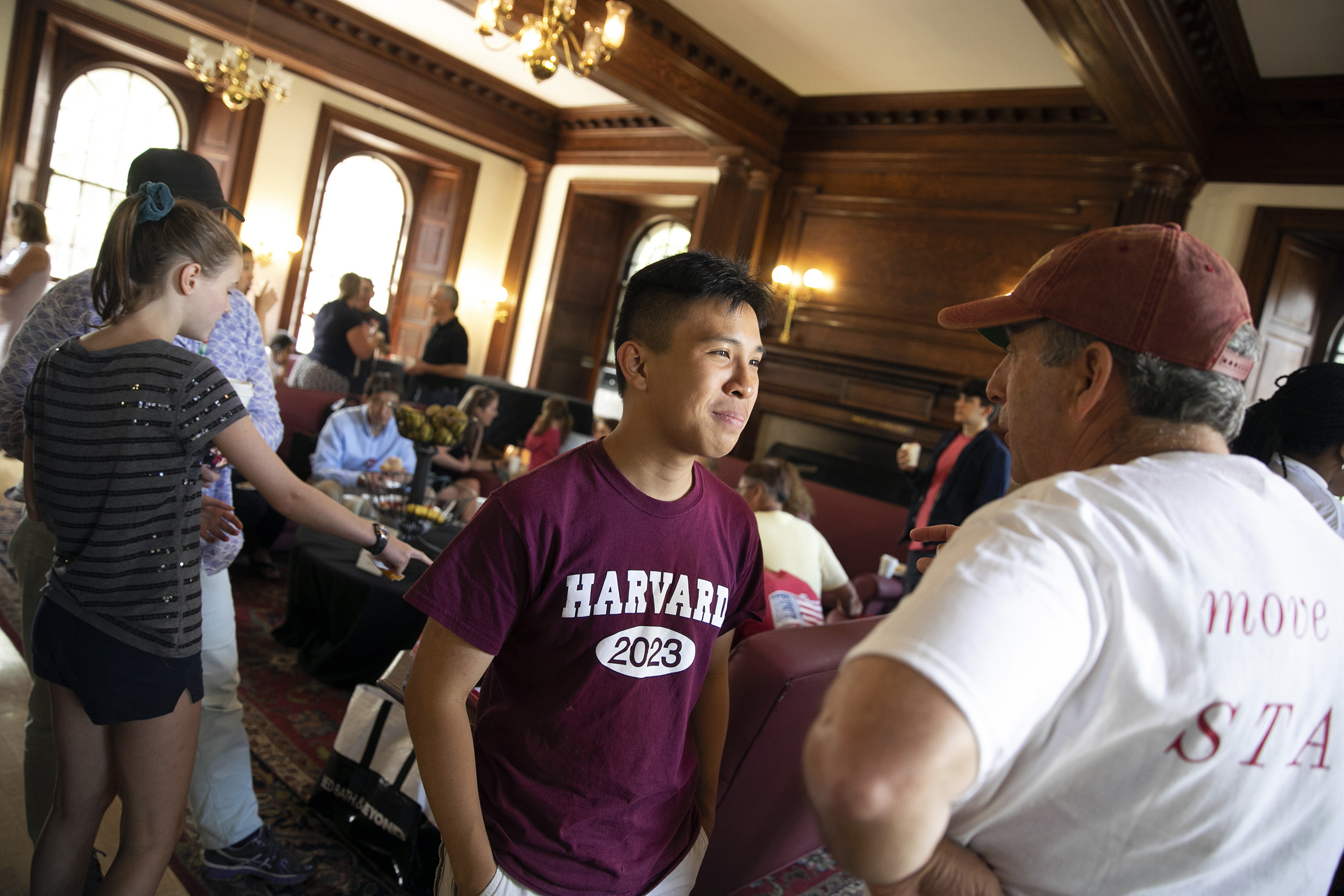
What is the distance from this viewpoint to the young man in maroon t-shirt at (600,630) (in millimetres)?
1114

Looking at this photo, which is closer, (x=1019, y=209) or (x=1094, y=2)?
(x=1094, y=2)

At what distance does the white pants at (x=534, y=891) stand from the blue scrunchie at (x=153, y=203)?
1151 mm

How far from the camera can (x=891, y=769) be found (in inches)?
19.7

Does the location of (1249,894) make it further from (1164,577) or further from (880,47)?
(880,47)

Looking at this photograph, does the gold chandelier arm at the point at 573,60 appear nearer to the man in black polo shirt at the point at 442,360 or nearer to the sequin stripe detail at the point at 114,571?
the man in black polo shirt at the point at 442,360

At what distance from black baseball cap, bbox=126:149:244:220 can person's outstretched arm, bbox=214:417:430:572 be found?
0.62 m

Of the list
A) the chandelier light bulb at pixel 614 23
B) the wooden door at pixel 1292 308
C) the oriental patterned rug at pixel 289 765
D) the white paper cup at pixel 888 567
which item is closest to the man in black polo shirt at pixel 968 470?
the white paper cup at pixel 888 567

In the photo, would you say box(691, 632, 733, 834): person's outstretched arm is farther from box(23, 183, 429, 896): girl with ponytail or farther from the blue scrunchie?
the blue scrunchie

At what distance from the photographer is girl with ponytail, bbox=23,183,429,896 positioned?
1.30 m

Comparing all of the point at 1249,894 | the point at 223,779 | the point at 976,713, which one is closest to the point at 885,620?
the point at 976,713

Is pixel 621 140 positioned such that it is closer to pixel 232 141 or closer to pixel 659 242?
pixel 659 242

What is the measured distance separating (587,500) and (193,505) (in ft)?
2.47

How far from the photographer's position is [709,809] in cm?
142

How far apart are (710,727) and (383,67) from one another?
8870 millimetres
